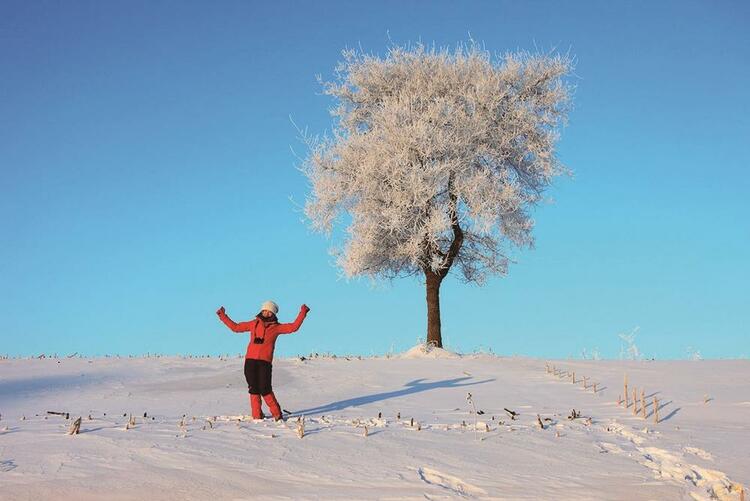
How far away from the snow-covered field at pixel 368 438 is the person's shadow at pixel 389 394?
3 centimetres

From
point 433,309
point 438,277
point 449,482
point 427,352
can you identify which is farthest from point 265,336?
point 438,277

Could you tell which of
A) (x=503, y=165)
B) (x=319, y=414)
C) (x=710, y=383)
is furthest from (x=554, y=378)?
(x=503, y=165)

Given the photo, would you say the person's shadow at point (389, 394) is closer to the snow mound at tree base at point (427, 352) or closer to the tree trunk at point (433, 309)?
the snow mound at tree base at point (427, 352)

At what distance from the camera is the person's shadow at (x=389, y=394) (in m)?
12.3

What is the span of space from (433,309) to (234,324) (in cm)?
1263

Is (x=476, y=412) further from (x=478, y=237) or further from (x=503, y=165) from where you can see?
(x=503, y=165)

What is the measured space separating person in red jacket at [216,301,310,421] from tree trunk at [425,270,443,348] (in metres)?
11.9

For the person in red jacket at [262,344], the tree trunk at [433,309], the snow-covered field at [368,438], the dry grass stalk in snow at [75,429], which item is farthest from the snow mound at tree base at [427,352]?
the dry grass stalk in snow at [75,429]

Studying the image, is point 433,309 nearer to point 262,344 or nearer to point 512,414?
point 512,414

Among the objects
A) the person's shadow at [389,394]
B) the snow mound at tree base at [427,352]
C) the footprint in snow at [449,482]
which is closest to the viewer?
the footprint in snow at [449,482]

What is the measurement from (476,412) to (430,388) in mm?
3287

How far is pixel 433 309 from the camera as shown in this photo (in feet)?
76.6

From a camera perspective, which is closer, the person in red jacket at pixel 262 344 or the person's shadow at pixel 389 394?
the person in red jacket at pixel 262 344

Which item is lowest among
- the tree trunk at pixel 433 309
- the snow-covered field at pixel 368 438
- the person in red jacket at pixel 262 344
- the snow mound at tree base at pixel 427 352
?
the snow-covered field at pixel 368 438
